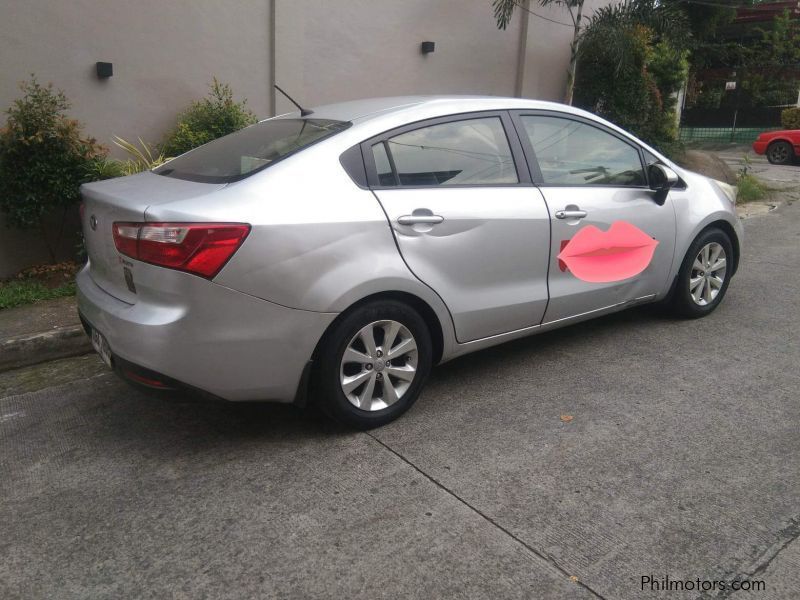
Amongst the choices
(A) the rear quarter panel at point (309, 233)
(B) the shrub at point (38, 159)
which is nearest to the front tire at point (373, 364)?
(A) the rear quarter panel at point (309, 233)

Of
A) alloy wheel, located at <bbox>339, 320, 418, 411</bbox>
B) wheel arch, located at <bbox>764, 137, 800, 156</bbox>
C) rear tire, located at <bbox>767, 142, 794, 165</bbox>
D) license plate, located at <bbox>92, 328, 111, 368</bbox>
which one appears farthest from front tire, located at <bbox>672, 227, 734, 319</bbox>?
rear tire, located at <bbox>767, 142, 794, 165</bbox>

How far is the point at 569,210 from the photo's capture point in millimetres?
4156

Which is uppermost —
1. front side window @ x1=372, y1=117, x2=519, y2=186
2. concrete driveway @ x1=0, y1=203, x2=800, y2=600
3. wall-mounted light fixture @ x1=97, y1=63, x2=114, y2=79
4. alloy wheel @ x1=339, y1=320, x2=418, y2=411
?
wall-mounted light fixture @ x1=97, y1=63, x2=114, y2=79

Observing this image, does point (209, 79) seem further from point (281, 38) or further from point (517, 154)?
point (517, 154)

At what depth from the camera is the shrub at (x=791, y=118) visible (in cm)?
2188

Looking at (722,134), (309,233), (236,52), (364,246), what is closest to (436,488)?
(364,246)

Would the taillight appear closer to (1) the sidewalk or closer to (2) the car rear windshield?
(2) the car rear windshield

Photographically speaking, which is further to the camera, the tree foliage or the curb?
the tree foliage

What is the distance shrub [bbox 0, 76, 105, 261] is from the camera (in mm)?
5523

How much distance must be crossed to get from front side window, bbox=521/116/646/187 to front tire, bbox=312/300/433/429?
1.30 metres

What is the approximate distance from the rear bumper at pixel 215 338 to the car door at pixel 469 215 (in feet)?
2.18

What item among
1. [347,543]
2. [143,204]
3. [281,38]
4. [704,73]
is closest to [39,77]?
[281,38]

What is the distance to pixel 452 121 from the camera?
3896 millimetres

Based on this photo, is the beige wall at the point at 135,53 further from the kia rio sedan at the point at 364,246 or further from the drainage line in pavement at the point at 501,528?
the drainage line in pavement at the point at 501,528
